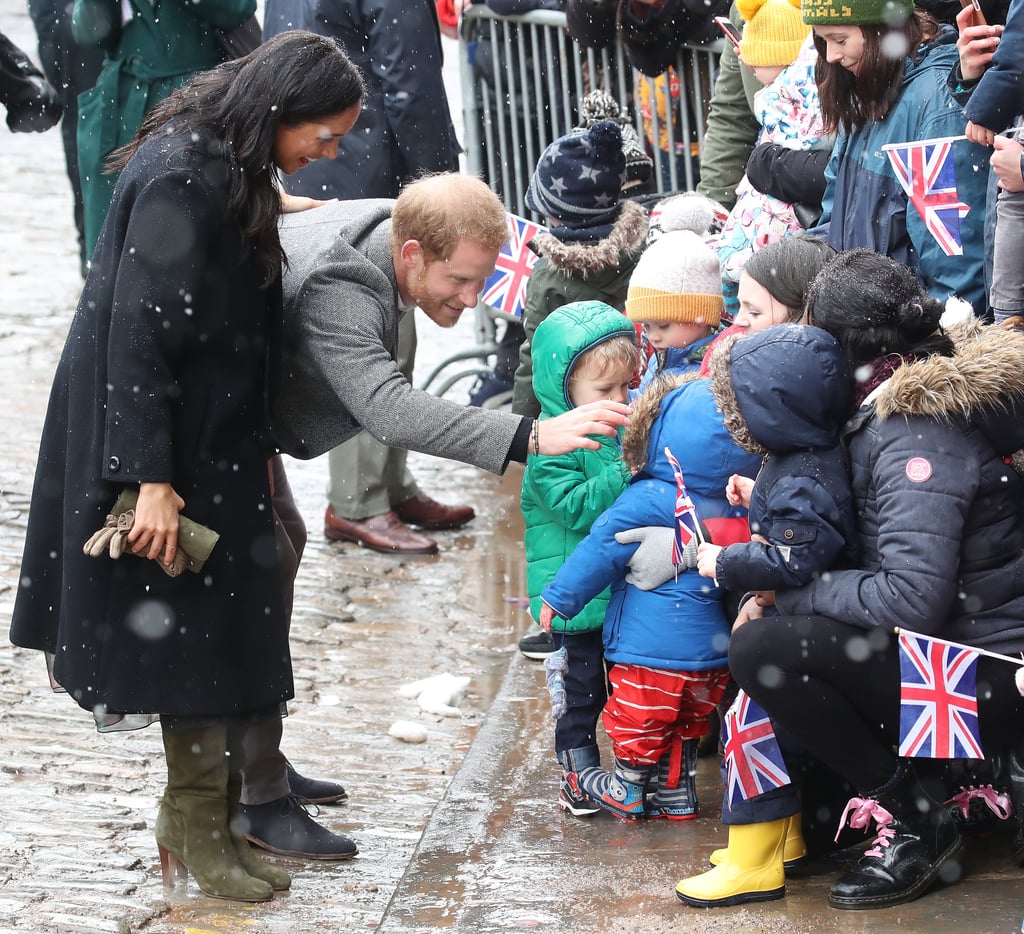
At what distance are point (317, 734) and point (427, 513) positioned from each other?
2212mm

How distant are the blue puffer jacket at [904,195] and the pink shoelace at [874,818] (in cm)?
167

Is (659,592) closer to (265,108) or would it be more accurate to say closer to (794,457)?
(794,457)

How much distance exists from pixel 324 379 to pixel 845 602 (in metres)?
1.41

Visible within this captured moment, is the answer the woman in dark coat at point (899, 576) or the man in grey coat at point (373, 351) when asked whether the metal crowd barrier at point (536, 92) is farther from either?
the woman in dark coat at point (899, 576)

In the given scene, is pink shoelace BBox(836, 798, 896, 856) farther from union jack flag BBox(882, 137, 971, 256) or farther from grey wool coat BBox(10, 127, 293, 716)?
union jack flag BBox(882, 137, 971, 256)

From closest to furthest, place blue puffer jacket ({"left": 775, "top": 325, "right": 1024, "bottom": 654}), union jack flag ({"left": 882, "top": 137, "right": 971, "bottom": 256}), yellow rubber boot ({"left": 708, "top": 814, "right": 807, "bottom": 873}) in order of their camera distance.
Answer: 1. blue puffer jacket ({"left": 775, "top": 325, "right": 1024, "bottom": 654})
2. yellow rubber boot ({"left": 708, "top": 814, "right": 807, "bottom": 873})
3. union jack flag ({"left": 882, "top": 137, "right": 971, "bottom": 256})

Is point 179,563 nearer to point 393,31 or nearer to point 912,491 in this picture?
point 912,491

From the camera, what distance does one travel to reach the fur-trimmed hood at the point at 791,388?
136 inches

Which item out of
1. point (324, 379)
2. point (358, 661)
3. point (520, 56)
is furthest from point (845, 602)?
point (520, 56)

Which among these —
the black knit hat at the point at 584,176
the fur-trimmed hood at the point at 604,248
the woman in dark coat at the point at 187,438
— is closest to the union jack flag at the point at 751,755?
the woman in dark coat at the point at 187,438

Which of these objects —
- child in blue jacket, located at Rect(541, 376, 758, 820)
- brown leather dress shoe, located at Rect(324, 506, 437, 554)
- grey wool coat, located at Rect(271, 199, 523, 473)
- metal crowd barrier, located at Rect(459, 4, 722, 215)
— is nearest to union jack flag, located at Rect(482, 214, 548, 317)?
metal crowd barrier, located at Rect(459, 4, 722, 215)

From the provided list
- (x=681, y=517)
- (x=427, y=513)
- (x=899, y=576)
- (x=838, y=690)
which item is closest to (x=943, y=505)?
(x=899, y=576)

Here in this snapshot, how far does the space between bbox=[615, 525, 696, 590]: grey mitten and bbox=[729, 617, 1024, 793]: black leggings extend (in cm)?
43

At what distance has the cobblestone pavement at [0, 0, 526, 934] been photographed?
3.92 m
